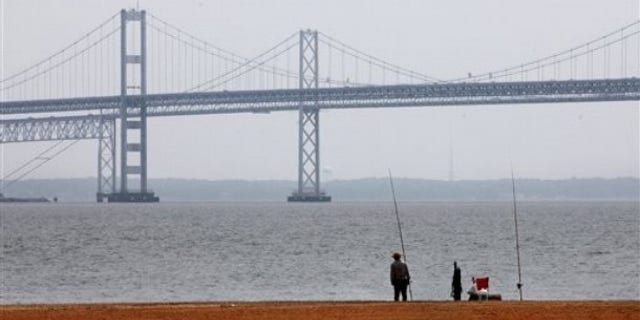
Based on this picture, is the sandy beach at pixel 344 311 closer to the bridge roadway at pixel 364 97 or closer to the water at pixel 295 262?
the water at pixel 295 262

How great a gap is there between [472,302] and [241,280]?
1222 cm

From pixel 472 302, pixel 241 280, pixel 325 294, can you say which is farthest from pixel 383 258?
pixel 472 302

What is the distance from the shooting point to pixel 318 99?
97.9m

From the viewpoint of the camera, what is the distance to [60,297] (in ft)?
87.8

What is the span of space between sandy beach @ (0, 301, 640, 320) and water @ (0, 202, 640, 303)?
23.1 ft

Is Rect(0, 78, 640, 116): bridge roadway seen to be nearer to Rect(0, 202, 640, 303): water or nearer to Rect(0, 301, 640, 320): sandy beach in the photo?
Rect(0, 202, 640, 303): water

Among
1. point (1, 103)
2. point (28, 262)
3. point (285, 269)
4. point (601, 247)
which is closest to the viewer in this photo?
point (285, 269)

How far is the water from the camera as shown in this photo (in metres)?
28.2

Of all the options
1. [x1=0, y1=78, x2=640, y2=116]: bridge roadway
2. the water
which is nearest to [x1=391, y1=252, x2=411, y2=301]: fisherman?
the water

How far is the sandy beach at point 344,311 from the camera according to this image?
56.6 ft

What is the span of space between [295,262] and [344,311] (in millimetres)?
19322

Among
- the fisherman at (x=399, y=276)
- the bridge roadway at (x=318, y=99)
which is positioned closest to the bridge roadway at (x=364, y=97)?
the bridge roadway at (x=318, y=99)

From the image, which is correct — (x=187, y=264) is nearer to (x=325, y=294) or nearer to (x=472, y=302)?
(x=325, y=294)

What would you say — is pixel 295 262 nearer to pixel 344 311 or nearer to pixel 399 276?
pixel 399 276
